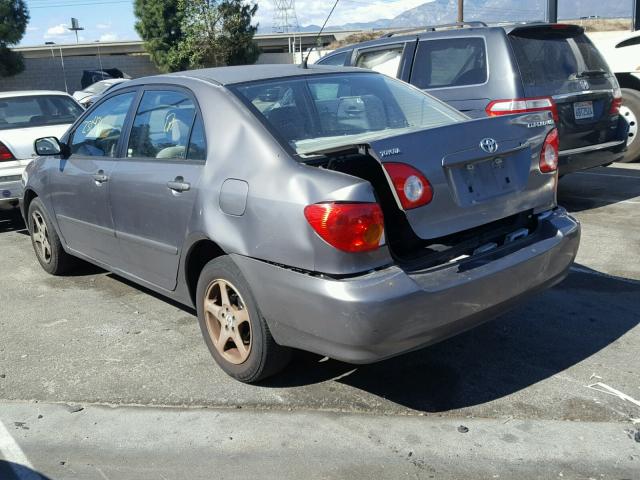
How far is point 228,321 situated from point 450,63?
4.45 meters

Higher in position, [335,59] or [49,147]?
[335,59]

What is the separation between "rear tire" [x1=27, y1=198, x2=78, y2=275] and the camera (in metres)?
5.84

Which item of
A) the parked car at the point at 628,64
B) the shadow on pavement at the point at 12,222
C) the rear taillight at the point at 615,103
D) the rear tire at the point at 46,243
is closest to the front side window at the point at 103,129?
the rear tire at the point at 46,243

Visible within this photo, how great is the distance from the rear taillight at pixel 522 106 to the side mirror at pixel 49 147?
3789mm

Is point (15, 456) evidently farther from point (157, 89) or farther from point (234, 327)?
point (157, 89)

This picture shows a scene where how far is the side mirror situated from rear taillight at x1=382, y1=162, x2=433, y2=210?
3.21m

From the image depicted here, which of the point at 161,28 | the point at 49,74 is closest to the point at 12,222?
the point at 49,74

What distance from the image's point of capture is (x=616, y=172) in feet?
30.5

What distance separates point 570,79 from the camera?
683 cm

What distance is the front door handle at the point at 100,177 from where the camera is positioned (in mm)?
4695

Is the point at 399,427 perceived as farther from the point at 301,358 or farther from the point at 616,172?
the point at 616,172

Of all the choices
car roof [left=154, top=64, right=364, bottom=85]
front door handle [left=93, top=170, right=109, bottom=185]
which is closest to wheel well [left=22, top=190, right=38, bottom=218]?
front door handle [left=93, top=170, right=109, bottom=185]

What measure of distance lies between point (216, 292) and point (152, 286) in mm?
828

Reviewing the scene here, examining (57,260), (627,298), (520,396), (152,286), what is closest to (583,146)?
(627,298)
